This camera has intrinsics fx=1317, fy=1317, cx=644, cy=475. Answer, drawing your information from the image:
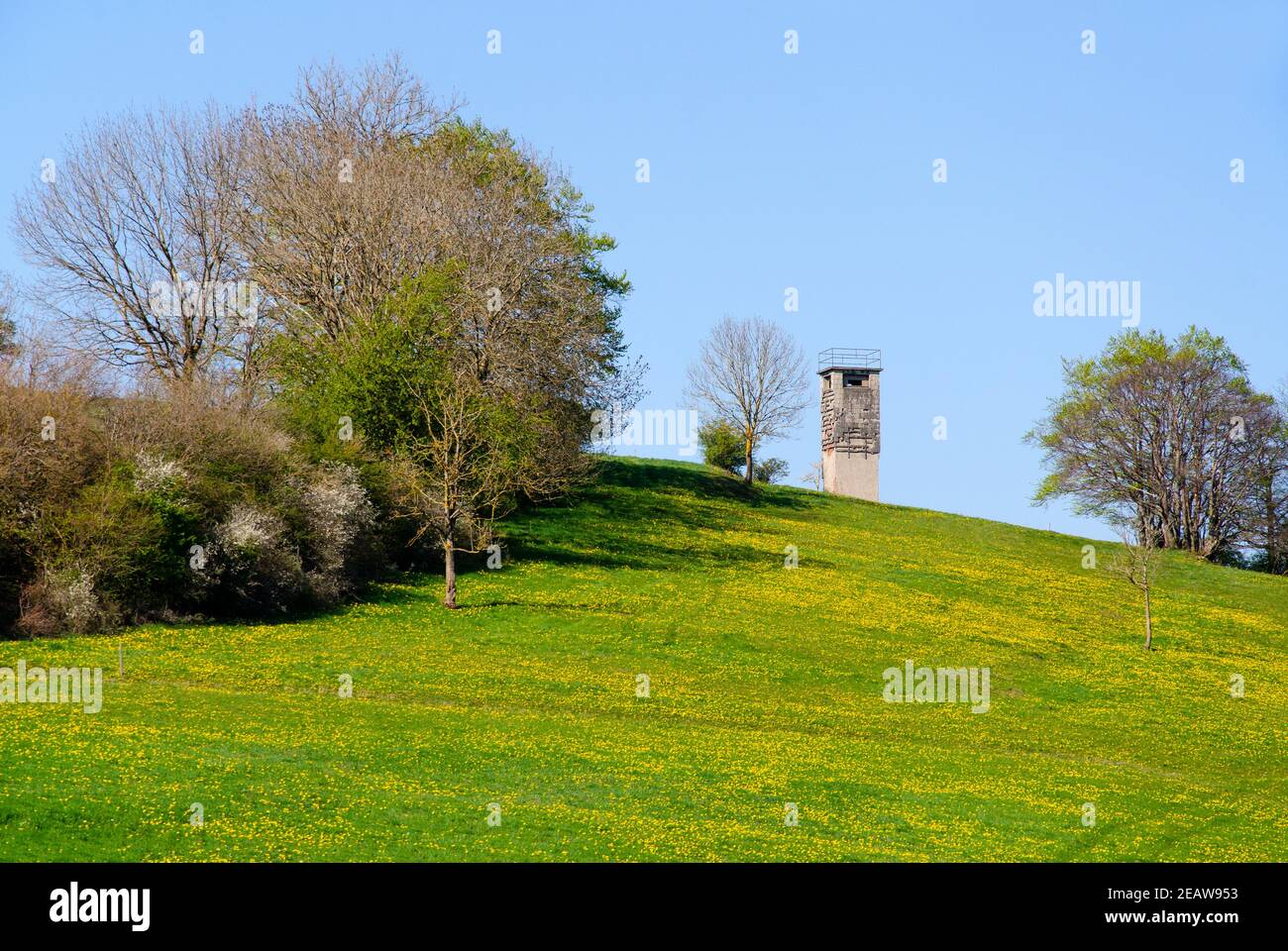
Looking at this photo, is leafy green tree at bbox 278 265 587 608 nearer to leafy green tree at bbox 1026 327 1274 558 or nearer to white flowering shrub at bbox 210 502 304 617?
white flowering shrub at bbox 210 502 304 617

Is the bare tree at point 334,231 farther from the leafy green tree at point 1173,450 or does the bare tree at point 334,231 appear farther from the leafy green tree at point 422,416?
the leafy green tree at point 1173,450

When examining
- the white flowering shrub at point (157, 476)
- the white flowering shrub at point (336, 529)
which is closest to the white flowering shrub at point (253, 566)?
the white flowering shrub at point (336, 529)

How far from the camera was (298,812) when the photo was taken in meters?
25.9

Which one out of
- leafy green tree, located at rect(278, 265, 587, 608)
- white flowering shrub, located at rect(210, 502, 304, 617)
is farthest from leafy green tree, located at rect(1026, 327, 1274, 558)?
white flowering shrub, located at rect(210, 502, 304, 617)

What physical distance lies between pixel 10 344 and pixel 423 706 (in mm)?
27371

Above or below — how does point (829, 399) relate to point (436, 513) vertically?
above

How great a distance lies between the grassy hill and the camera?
1032 inches

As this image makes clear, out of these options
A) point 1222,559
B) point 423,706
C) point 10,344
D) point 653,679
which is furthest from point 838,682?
point 1222,559

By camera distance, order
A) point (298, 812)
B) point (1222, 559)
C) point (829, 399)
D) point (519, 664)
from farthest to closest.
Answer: point (829, 399) < point (1222, 559) < point (519, 664) < point (298, 812)

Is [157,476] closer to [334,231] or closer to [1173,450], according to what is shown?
[334,231]

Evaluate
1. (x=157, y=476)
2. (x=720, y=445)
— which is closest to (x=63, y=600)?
(x=157, y=476)

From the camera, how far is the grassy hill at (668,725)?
26219mm

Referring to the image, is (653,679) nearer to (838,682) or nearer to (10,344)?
(838,682)

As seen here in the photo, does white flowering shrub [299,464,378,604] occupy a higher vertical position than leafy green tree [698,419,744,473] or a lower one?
lower
